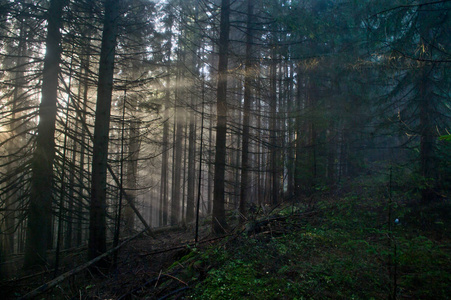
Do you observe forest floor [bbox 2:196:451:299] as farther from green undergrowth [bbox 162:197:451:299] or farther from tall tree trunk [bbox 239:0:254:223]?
tall tree trunk [bbox 239:0:254:223]

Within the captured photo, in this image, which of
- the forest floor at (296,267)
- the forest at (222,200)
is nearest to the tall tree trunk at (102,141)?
the forest at (222,200)

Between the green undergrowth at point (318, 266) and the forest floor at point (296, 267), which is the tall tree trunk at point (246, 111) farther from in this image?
the green undergrowth at point (318, 266)

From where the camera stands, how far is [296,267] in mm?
4809

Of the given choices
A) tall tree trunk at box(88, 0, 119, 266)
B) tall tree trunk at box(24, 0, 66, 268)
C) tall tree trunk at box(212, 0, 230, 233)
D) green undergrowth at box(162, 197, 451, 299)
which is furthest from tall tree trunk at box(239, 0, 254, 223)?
tall tree trunk at box(24, 0, 66, 268)

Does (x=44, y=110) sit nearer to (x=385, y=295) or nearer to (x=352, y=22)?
(x=385, y=295)

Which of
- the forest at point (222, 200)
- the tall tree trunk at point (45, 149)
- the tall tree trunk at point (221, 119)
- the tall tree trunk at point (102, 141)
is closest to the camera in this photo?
the forest at point (222, 200)

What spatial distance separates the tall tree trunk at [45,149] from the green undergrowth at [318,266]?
492 cm

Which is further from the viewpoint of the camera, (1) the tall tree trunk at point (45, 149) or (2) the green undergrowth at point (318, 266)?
(1) the tall tree trunk at point (45, 149)

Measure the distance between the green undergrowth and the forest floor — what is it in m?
0.02

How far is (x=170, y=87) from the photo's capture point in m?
15.1

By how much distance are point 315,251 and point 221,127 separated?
→ 5.25m

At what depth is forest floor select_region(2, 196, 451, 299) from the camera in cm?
409

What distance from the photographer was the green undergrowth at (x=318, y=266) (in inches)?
158

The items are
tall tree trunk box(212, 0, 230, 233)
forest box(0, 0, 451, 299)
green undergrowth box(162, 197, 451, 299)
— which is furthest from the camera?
tall tree trunk box(212, 0, 230, 233)
